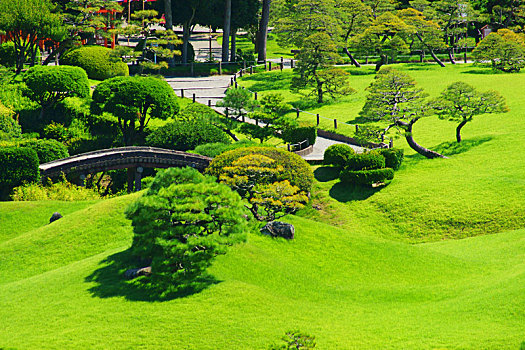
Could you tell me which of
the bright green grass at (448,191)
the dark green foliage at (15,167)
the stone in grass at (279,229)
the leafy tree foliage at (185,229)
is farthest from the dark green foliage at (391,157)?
the dark green foliage at (15,167)

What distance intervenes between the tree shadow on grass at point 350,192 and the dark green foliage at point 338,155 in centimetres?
254

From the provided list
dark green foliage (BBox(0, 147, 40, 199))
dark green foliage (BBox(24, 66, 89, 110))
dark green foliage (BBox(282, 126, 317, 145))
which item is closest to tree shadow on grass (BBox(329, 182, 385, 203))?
dark green foliage (BBox(282, 126, 317, 145))

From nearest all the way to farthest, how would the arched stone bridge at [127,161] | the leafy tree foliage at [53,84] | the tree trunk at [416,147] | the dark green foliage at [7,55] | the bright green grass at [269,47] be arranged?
the arched stone bridge at [127,161] → the tree trunk at [416,147] → the leafy tree foliage at [53,84] → the dark green foliage at [7,55] → the bright green grass at [269,47]

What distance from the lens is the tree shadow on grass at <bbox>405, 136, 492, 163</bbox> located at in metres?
50.8

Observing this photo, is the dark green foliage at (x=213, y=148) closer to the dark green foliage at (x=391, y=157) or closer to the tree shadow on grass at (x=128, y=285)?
the dark green foliage at (x=391, y=157)

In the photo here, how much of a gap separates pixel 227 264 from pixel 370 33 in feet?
177

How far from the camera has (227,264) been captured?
96.6 ft

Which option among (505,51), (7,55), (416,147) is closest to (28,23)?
(7,55)

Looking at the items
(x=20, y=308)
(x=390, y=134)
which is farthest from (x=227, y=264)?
(x=390, y=134)

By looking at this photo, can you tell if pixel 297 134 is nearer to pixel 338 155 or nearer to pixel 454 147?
pixel 338 155

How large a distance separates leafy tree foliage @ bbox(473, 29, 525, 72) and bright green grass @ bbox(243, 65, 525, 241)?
1783 centimetres

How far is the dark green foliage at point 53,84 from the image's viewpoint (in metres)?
57.1

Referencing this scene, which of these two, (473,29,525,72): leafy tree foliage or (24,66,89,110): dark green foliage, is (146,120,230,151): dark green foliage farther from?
(473,29,525,72): leafy tree foliage

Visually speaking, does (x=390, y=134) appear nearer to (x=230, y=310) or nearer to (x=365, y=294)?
(x=365, y=294)
